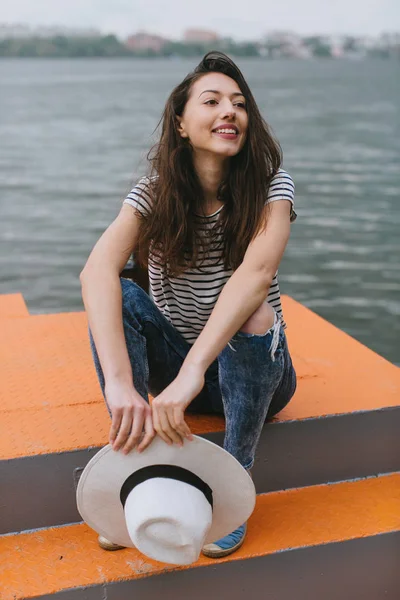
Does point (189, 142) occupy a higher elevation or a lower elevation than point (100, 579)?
higher

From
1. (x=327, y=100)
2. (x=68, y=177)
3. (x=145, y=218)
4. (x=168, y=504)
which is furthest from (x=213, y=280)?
(x=327, y=100)

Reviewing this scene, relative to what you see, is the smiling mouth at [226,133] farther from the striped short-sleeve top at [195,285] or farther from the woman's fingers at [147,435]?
the woman's fingers at [147,435]

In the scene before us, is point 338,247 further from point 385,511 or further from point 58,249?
point 385,511

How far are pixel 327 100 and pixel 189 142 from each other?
4745 centimetres

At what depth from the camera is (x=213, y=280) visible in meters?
2.27

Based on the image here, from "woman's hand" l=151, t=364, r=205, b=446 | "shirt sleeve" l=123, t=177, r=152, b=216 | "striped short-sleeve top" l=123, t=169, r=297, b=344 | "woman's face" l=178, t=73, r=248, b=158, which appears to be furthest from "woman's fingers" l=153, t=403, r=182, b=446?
"woman's face" l=178, t=73, r=248, b=158

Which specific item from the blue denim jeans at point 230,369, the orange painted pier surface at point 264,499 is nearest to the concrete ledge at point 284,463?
the orange painted pier surface at point 264,499

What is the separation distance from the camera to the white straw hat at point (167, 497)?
1736 mm

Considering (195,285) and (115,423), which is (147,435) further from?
(195,285)

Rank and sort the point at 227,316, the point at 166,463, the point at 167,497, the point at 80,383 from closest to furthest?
the point at 167,497, the point at 166,463, the point at 227,316, the point at 80,383

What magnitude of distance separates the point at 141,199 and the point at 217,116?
0.31 metres

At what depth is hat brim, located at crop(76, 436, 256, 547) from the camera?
184 cm

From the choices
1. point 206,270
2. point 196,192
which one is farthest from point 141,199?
point 206,270

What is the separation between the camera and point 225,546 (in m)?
2.04
